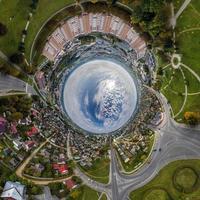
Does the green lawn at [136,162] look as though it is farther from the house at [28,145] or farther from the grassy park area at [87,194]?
the house at [28,145]

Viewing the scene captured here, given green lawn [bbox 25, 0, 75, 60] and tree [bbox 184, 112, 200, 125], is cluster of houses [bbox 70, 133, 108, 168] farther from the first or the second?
green lawn [bbox 25, 0, 75, 60]

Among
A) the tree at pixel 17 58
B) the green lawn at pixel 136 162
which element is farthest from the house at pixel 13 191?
the tree at pixel 17 58

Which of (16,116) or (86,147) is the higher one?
(86,147)

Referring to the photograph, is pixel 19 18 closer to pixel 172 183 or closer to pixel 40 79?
pixel 40 79

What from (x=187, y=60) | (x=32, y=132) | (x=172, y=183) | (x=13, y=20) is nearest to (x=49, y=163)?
(x=32, y=132)

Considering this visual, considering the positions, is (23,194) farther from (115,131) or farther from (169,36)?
(169,36)

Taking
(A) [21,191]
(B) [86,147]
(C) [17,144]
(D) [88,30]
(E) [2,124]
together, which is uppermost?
(D) [88,30]

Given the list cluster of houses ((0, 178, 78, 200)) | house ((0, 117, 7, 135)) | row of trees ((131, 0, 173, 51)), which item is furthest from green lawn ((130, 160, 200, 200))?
house ((0, 117, 7, 135))
